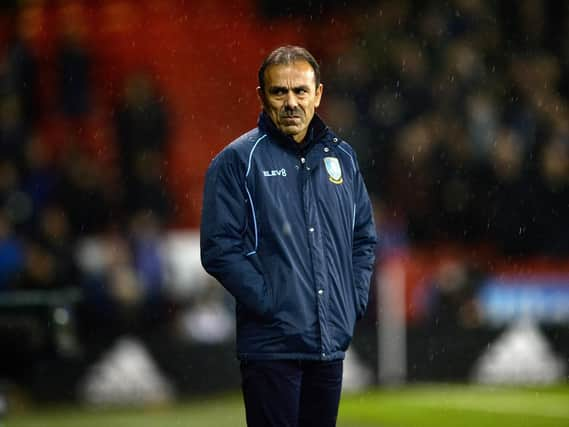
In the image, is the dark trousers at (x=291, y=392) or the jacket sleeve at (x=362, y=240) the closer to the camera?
the dark trousers at (x=291, y=392)

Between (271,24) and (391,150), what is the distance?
10.1ft

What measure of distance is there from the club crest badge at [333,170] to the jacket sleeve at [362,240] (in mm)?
126

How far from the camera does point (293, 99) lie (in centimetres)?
408

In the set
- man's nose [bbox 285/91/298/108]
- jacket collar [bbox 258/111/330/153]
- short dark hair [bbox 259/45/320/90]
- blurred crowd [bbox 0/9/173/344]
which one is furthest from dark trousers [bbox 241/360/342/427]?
blurred crowd [bbox 0/9/173/344]

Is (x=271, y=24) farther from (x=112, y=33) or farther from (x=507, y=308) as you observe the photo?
(x=507, y=308)

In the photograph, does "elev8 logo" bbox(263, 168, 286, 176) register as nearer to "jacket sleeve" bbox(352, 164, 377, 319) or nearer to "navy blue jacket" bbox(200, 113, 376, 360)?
"navy blue jacket" bbox(200, 113, 376, 360)

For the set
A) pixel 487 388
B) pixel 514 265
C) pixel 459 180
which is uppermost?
pixel 459 180

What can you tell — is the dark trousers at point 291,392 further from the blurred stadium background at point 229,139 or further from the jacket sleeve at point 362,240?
the blurred stadium background at point 229,139

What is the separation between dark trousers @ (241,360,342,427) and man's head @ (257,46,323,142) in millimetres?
773

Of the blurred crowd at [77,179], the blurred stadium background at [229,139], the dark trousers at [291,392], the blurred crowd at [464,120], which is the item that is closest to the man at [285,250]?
the dark trousers at [291,392]

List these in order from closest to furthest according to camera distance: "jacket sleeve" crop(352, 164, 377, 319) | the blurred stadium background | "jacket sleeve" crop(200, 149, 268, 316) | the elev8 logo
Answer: "jacket sleeve" crop(200, 149, 268, 316) < the elev8 logo < "jacket sleeve" crop(352, 164, 377, 319) < the blurred stadium background

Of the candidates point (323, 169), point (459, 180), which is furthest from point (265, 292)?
point (459, 180)

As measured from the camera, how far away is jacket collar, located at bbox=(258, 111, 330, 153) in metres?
4.13

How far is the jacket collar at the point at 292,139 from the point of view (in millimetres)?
4129
